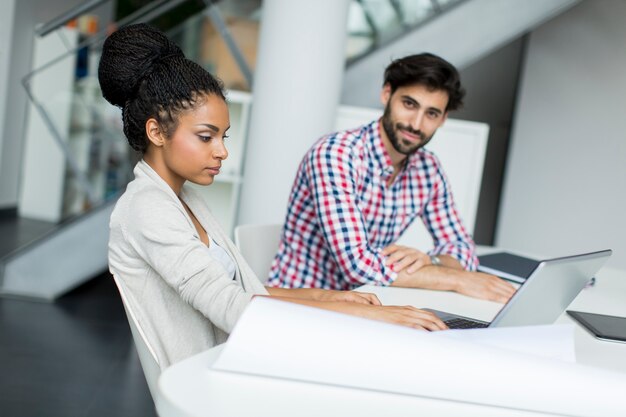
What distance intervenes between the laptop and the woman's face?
53 cm

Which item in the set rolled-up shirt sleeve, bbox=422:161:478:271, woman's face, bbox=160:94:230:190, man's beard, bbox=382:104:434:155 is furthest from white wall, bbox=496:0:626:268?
woman's face, bbox=160:94:230:190

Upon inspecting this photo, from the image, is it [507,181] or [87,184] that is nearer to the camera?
[87,184]

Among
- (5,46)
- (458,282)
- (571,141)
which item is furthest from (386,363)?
(5,46)

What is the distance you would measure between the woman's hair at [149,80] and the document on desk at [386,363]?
58cm

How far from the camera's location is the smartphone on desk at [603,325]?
142 centimetres

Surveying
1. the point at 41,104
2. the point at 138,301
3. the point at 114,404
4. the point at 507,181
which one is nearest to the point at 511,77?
the point at 507,181

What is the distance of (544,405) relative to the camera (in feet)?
2.95

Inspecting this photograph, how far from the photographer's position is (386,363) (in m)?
0.89

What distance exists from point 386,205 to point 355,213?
340mm

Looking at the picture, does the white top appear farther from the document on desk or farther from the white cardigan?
the document on desk

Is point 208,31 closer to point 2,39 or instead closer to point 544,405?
point 2,39

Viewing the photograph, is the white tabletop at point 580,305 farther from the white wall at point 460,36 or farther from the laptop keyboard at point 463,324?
the white wall at point 460,36

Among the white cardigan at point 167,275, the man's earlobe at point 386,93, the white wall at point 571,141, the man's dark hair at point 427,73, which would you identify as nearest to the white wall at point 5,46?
the white wall at point 571,141

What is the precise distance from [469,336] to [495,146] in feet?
A: 17.7
